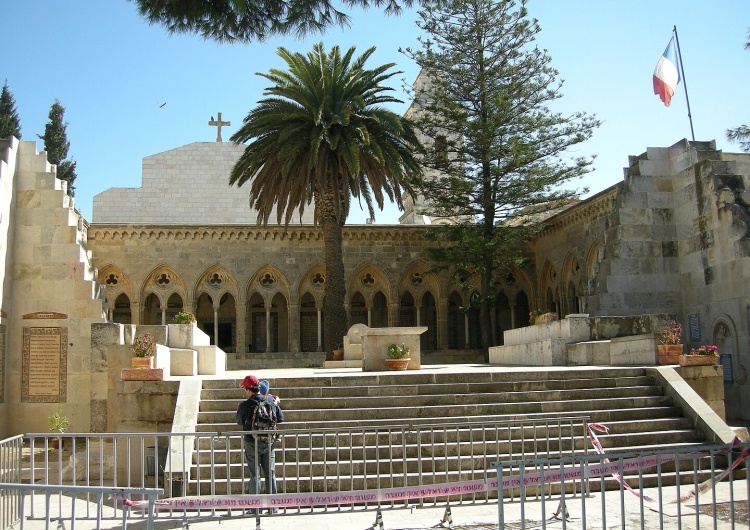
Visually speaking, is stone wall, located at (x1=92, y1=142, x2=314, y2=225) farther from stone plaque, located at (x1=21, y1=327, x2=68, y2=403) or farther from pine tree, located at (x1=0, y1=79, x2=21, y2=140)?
stone plaque, located at (x1=21, y1=327, x2=68, y2=403)

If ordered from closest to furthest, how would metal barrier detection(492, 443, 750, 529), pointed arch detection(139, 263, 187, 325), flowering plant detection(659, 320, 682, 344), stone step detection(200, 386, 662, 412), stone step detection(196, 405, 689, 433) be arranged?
metal barrier detection(492, 443, 750, 529), stone step detection(196, 405, 689, 433), stone step detection(200, 386, 662, 412), flowering plant detection(659, 320, 682, 344), pointed arch detection(139, 263, 187, 325)

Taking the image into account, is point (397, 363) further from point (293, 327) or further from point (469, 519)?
point (293, 327)

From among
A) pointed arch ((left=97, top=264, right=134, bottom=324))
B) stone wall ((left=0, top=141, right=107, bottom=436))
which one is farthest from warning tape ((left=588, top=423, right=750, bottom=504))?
pointed arch ((left=97, top=264, right=134, bottom=324))

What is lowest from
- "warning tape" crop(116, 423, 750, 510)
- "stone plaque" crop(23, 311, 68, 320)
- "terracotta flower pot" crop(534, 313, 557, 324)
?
"warning tape" crop(116, 423, 750, 510)

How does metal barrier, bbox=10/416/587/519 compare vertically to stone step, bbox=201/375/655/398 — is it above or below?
below

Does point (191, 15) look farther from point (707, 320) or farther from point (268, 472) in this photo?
point (707, 320)

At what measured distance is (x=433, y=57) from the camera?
25.7 metres

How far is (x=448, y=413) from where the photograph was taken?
10773 mm

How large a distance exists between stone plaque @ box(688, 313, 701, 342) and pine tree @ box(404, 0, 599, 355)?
892cm

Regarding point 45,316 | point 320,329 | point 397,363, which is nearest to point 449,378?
point 397,363

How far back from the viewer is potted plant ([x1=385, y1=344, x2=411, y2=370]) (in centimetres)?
1460

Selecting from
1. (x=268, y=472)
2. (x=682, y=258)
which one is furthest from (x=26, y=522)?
(x=682, y=258)

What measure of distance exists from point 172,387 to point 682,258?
1134 centimetres

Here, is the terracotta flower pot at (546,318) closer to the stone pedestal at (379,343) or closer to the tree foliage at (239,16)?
the stone pedestal at (379,343)
